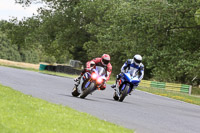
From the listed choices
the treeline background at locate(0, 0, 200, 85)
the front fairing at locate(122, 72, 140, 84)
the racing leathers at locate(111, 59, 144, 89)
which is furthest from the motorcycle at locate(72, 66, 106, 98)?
the treeline background at locate(0, 0, 200, 85)

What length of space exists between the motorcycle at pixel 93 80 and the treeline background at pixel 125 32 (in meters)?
3.99

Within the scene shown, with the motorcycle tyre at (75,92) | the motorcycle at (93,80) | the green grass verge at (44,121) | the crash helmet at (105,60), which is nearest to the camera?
the green grass verge at (44,121)

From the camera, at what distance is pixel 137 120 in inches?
410

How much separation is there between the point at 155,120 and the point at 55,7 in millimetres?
44579

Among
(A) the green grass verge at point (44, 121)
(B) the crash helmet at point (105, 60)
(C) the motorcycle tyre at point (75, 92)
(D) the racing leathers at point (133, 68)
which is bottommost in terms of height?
(C) the motorcycle tyre at point (75, 92)

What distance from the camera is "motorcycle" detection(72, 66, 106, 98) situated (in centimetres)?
1457

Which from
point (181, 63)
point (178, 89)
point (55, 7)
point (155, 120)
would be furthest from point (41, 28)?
point (155, 120)

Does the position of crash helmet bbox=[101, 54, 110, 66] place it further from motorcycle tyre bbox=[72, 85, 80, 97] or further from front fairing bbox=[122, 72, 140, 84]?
motorcycle tyre bbox=[72, 85, 80, 97]

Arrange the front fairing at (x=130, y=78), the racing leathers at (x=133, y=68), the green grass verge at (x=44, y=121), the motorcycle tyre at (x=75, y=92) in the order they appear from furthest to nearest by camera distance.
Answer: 1. the racing leathers at (x=133, y=68)
2. the motorcycle tyre at (x=75, y=92)
3. the front fairing at (x=130, y=78)
4. the green grass verge at (x=44, y=121)

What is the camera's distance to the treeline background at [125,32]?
32250 mm

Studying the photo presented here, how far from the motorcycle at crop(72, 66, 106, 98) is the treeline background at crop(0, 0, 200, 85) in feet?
13.1

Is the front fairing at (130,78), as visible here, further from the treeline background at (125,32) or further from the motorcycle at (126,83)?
the treeline background at (125,32)

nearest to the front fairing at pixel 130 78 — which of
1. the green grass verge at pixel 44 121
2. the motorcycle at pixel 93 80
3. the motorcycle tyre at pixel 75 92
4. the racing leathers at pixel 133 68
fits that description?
the racing leathers at pixel 133 68

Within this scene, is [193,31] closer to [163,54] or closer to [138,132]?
[163,54]
